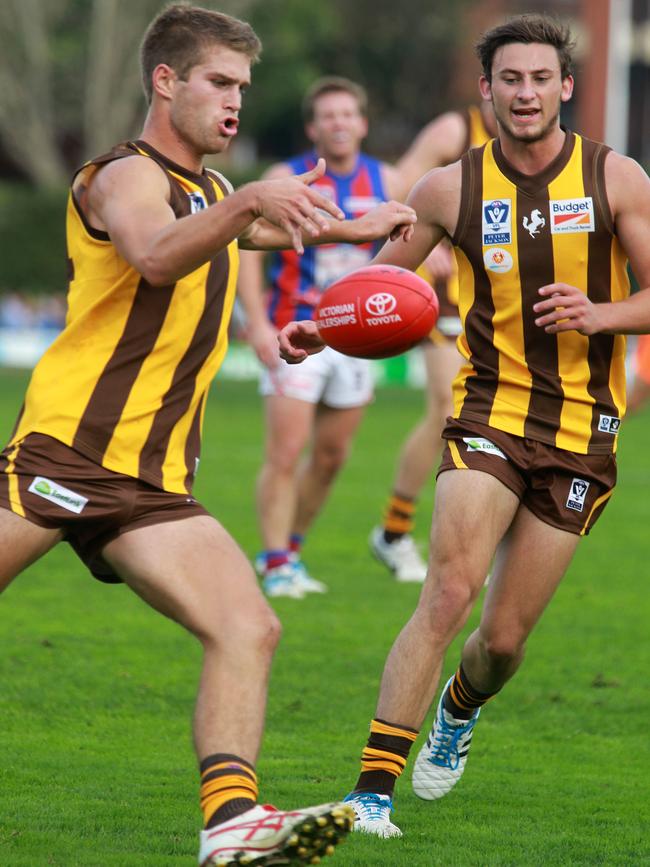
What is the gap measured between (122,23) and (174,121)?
3708 cm

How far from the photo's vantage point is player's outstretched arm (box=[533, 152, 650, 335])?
495cm

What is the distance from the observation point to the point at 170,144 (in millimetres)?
4742

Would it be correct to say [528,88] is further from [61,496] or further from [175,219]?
[61,496]

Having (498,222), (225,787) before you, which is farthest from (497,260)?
(225,787)

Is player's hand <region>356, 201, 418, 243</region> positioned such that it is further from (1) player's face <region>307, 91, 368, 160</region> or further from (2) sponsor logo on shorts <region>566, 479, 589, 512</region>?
(1) player's face <region>307, 91, 368, 160</region>

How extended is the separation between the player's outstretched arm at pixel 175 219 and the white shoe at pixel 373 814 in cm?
180

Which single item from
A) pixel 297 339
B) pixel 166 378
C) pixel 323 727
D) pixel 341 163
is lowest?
pixel 323 727

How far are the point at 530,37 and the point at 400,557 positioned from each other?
5116 mm

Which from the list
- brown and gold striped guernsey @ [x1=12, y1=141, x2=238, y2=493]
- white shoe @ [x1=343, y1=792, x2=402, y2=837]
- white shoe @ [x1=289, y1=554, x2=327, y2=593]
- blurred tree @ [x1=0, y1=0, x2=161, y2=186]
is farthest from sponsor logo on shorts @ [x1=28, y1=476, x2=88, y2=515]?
blurred tree @ [x1=0, y1=0, x2=161, y2=186]

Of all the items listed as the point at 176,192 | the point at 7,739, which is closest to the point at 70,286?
the point at 176,192

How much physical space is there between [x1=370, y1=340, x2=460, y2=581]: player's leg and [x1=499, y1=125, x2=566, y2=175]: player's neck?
422 cm

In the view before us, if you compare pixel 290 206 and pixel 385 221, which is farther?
pixel 385 221

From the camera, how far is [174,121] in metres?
4.71

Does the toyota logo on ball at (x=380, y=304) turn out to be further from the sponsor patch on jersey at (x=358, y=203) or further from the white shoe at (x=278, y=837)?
the sponsor patch on jersey at (x=358, y=203)
